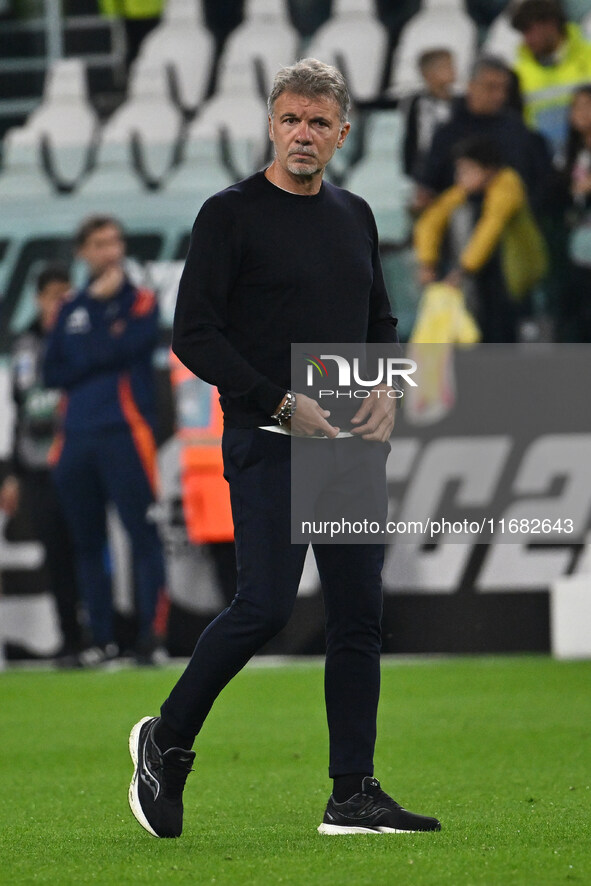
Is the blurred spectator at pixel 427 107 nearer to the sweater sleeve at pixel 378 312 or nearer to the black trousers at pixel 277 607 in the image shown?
the sweater sleeve at pixel 378 312

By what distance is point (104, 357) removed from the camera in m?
7.47

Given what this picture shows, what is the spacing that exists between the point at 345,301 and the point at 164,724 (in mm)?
899

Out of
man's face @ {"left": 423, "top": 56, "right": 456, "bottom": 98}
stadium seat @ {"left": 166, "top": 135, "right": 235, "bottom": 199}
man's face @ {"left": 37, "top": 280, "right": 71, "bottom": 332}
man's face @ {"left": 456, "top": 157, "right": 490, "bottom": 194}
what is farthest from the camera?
stadium seat @ {"left": 166, "top": 135, "right": 235, "bottom": 199}

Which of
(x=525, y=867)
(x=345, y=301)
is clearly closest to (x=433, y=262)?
(x=345, y=301)

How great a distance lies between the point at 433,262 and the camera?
7984 mm

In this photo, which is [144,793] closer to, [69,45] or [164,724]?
[164,724]

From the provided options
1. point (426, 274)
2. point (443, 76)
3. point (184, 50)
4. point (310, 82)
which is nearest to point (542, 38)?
point (443, 76)

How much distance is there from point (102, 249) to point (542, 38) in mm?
2635

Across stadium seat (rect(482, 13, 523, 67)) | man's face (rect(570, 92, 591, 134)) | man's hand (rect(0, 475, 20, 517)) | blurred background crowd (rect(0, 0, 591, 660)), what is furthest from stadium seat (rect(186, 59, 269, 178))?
man's hand (rect(0, 475, 20, 517))

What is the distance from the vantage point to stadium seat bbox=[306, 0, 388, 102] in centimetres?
874

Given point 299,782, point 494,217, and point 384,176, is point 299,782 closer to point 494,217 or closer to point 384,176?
point 494,217

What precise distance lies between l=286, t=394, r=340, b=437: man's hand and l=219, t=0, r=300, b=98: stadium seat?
6.24 metres

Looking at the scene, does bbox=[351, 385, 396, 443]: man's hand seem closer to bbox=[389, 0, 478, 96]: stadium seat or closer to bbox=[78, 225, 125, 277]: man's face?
bbox=[78, 225, 125, 277]: man's face

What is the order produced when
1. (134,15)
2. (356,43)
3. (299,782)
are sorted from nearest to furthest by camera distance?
(299,782) < (356,43) < (134,15)
